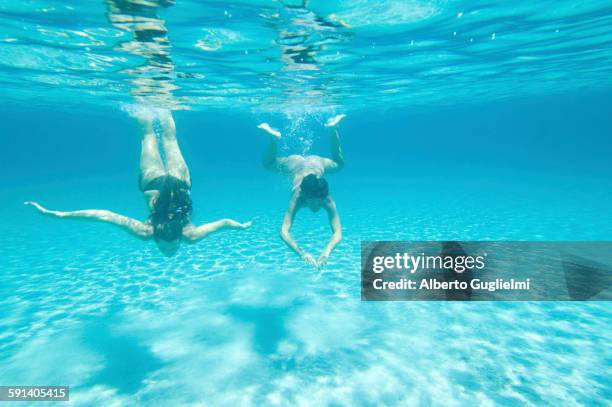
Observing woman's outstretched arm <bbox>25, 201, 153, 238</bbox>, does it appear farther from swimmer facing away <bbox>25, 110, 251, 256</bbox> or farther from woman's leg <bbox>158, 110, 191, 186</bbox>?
woman's leg <bbox>158, 110, 191, 186</bbox>

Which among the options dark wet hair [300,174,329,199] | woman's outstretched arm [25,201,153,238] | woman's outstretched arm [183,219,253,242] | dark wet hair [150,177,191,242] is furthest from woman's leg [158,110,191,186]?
dark wet hair [300,174,329,199]

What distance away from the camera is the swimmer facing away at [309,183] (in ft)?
22.8

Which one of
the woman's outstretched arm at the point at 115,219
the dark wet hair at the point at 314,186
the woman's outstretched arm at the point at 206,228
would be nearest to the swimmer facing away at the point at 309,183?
the dark wet hair at the point at 314,186

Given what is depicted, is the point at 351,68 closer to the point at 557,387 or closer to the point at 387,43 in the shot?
the point at 387,43

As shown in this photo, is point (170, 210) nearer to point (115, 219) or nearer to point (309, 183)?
point (115, 219)

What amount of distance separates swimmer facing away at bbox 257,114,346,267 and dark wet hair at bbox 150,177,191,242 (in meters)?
2.02

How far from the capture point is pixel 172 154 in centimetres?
934

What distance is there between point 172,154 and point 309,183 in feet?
14.7

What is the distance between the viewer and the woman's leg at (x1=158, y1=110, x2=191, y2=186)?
27.0 ft

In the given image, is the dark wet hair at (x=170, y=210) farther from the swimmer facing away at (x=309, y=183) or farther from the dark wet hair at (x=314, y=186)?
the dark wet hair at (x=314, y=186)

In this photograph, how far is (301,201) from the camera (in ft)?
24.8

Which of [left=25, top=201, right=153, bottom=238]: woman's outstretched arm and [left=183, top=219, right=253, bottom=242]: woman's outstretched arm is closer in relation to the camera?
[left=25, top=201, right=153, bottom=238]: woman's outstretched arm

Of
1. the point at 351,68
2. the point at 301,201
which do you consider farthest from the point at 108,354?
the point at 351,68

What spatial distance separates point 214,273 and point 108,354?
4528mm
